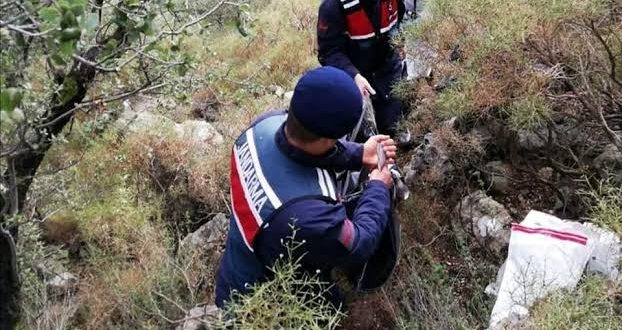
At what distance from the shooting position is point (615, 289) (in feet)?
8.11

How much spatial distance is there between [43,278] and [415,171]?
6.91 ft

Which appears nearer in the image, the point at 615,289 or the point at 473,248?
the point at 615,289

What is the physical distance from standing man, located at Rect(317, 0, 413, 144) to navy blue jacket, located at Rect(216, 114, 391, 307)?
3.09 feet

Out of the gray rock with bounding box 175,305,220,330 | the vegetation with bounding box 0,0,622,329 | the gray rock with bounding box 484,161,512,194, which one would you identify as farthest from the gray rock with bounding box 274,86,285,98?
the gray rock with bounding box 175,305,220,330

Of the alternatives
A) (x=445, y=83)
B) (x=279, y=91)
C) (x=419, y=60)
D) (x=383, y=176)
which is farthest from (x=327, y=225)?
(x=279, y=91)

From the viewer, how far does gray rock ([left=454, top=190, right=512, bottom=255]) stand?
3238 mm

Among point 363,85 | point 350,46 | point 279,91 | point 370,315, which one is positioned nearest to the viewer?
point 370,315

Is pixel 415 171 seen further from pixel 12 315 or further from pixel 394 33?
pixel 12 315

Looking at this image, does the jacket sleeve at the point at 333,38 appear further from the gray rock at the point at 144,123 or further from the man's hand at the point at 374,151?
the gray rock at the point at 144,123

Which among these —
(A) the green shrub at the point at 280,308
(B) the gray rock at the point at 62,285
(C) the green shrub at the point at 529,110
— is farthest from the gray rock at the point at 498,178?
(B) the gray rock at the point at 62,285

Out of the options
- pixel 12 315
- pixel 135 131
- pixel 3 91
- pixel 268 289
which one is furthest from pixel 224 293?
pixel 135 131

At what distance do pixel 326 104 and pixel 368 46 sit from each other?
1.50m

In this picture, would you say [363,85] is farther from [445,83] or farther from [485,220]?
[485,220]

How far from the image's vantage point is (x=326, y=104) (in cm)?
225
